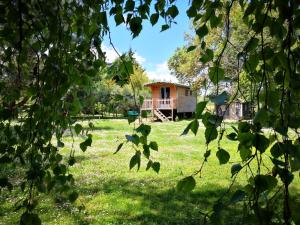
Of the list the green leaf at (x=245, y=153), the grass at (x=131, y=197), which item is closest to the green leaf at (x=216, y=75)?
the green leaf at (x=245, y=153)

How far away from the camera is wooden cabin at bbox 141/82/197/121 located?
1309 inches

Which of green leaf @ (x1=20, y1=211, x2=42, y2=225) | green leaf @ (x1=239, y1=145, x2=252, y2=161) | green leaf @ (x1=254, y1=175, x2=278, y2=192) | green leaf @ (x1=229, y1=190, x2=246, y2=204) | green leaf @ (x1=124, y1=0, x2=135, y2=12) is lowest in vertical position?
green leaf @ (x1=20, y1=211, x2=42, y2=225)

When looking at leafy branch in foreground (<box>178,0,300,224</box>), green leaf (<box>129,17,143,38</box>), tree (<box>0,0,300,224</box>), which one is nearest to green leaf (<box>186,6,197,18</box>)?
tree (<box>0,0,300,224</box>)

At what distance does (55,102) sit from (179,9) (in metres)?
1.00

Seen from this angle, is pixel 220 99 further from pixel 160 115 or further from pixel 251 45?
pixel 160 115

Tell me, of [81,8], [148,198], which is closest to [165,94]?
[148,198]

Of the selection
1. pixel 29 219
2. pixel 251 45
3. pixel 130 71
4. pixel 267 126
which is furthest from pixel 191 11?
pixel 29 219

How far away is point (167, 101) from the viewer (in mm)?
33562

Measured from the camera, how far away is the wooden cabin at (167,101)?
109ft

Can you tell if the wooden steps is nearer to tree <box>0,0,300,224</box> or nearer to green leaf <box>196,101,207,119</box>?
tree <box>0,0,300,224</box>

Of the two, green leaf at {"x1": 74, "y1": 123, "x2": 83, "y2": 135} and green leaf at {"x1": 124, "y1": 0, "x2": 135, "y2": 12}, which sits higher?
green leaf at {"x1": 124, "y1": 0, "x2": 135, "y2": 12}

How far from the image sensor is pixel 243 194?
3.52 feet

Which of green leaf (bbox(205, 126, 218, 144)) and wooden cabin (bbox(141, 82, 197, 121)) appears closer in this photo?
green leaf (bbox(205, 126, 218, 144))

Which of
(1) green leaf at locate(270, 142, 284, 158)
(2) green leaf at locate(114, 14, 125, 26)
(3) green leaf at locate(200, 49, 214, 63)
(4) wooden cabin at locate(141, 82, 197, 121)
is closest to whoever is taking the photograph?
(1) green leaf at locate(270, 142, 284, 158)
